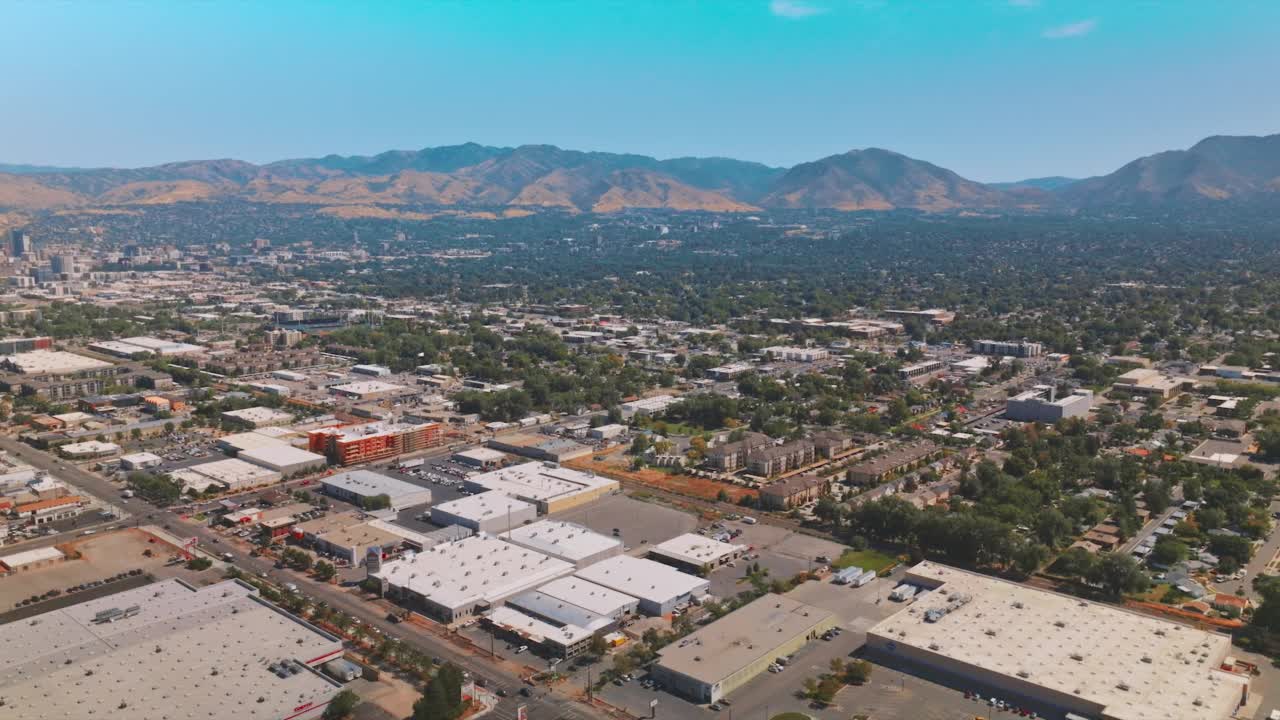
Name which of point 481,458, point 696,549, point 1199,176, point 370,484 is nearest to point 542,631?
point 696,549

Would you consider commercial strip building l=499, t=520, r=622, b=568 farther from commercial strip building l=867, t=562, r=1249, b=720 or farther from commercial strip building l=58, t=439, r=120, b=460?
commercial strip building l=58, t=439, r=120, b=460

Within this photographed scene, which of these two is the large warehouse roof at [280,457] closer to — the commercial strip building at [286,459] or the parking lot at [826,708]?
the commercial strip building at [286,459]

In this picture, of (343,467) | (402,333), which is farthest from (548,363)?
(343,467)

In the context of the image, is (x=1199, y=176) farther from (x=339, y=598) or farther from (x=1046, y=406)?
(x=339, y=598)

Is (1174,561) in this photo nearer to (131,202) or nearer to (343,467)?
(343,467)

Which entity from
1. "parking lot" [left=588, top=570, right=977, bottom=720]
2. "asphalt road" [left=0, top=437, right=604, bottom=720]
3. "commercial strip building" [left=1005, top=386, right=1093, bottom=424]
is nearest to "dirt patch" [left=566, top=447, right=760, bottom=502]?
"parking lot" [left=588, top=570, right=977, bottom=720]
